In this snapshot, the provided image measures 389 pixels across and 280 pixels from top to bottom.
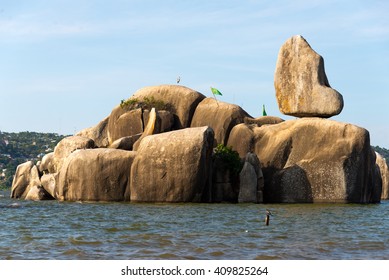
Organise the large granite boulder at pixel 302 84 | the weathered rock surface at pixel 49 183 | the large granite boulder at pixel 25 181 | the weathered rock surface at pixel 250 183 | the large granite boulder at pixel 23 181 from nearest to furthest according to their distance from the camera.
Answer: the weathered rock surface at pixel 250 183
the large granite boulder at pixel 302 84
the weathered rock surface at pixel 49 183
the large granite boulder at pixel 25 181
the large granite boulder at pixel 23 181

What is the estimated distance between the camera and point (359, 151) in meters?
50.8

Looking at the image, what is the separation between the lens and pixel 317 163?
5103cm

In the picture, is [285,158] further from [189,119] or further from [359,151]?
[189,119]

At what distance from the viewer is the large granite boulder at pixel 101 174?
49562 millimetres

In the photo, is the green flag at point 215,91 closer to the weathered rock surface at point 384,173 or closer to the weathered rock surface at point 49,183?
the weathered rock surface at point 49,183

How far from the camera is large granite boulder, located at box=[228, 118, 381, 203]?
50.5 m

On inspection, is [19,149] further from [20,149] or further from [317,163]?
[317,163]

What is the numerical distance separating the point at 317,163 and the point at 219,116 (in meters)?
9.81

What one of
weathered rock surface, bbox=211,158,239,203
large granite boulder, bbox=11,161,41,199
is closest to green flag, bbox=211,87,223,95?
weathered rock surface, bbox=211,158,239,203

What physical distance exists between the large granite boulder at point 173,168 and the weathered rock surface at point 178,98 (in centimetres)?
1098

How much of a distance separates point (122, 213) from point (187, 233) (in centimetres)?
1043

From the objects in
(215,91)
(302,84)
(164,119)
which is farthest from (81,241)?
(215,91)

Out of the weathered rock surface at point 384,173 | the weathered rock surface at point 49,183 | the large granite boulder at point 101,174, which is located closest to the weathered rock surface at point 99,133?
the weathered rock surface at point 49,183
